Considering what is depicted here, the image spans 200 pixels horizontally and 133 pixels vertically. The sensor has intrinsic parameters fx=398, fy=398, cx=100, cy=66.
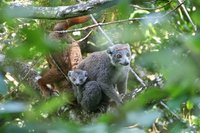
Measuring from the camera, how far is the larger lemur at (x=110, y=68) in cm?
620

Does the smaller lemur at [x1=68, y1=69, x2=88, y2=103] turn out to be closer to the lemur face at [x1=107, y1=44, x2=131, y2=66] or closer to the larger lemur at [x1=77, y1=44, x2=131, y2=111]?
the larger lemur at [x1=77, y1=44, x2=131, y2=111]

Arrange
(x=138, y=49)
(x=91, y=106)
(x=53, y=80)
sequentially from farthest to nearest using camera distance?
1. (x=138, y=49)
2. (x=53, y=80)
3. (x=91, y=106)

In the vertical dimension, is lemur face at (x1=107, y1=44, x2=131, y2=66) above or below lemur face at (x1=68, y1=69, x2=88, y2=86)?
above

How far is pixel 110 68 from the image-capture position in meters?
6.45

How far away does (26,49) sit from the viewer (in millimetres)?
1100

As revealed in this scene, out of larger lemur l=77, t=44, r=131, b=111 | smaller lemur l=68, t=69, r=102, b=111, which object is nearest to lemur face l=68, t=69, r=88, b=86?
smaller lemur l=68, t=69, r=102, b=111

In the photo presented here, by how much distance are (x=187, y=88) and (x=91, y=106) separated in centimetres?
531

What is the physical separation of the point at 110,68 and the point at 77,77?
0.59 metres

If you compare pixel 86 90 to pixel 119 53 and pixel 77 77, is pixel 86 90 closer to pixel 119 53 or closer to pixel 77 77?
pixel 77 77

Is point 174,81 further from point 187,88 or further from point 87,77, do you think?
point 87,77

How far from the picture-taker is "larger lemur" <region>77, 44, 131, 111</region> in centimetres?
620

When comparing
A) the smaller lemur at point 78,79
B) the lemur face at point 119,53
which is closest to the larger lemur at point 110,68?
the lemur face at point 119,53


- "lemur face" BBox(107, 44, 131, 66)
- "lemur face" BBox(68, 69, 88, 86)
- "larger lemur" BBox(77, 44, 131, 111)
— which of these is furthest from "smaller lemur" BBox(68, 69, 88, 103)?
"lemur face" BBox(107, 44, 131, 66)

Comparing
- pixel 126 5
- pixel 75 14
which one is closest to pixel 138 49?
pixel 75 14
